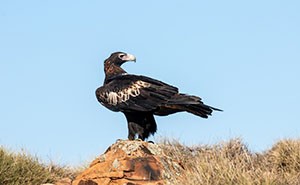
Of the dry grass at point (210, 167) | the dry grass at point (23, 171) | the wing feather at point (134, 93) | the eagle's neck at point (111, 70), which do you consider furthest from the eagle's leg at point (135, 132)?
the dry grass at point (23, 171)

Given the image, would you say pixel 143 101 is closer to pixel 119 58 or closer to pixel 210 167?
pixel 119 58

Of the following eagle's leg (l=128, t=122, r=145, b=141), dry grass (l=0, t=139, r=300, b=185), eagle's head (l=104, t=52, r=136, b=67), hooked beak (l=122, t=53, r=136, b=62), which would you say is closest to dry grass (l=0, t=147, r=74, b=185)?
dry grass (l=0, t=139, r=300, b=185)

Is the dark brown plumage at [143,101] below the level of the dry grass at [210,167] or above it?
above

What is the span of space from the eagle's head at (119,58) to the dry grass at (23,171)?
2217mm

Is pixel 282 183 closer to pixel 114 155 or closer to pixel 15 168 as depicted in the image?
pixel 114 155

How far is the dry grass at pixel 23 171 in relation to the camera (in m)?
10.8

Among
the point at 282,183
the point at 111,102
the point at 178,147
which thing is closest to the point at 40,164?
the point at 111,102

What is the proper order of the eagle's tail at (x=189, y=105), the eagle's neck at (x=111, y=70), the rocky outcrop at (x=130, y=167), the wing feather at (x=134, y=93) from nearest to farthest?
the rocky outcrop at (x=130, y=167) → the eagle's tail at (x=189, y=105) → the wing feather at (x=134, y=93) → the eagle's neck at (x=111, y=70)

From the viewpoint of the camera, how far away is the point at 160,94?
35.1ft

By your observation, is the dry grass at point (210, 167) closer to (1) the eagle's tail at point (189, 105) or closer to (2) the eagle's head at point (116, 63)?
(1) the eagle's tail at point (189, 105)

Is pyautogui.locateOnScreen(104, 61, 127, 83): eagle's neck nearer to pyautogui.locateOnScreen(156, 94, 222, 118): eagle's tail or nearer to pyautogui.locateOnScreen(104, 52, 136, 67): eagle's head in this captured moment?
pyautogui.locateOnScreen(104, 52, 136, 67): eagle's head

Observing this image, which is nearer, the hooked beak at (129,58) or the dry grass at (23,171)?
the dry grass at (23,171)

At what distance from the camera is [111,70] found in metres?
11.6

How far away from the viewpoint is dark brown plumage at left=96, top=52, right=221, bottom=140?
10.4 metres
